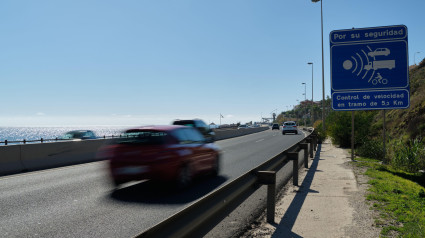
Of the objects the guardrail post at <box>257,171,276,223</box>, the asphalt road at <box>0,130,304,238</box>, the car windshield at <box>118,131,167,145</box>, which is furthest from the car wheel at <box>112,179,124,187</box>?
the guardrail post at <box>257,171,276,223</box>

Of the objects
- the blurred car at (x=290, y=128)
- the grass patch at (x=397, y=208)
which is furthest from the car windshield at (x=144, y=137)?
the blurred car at (x=290, y=128)

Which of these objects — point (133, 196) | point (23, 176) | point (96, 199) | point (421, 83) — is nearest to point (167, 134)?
point (133, 196)

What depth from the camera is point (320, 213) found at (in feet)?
18.3

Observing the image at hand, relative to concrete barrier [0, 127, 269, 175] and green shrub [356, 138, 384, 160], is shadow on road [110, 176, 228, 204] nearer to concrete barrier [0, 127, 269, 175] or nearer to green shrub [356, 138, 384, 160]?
concrete barrier [0, 127, 269, 175]

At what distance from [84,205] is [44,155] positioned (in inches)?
295

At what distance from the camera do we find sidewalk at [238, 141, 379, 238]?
4641 millimetres

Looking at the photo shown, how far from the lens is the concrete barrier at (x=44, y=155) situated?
37.9 feet

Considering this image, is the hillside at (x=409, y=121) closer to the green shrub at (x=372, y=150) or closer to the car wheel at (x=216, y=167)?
the green shrub at (x=372, y=150)

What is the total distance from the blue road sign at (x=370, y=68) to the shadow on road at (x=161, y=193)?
23.1ft

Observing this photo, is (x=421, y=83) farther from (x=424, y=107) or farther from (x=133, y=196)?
(x=133, y=196)

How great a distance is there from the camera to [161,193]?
25.1 ft

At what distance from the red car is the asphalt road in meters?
0.41

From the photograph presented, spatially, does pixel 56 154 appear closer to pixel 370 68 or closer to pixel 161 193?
pixel 161 193

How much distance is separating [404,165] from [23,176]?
505 inches
